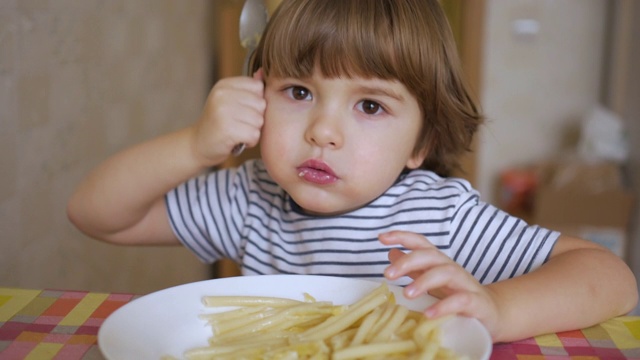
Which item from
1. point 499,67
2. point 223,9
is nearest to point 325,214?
point 223,9

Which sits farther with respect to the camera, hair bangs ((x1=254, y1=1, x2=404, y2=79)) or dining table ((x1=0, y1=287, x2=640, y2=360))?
hair bangs ((x1=254, y1=1, x2=404, y2=79))

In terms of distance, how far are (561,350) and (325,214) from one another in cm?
42

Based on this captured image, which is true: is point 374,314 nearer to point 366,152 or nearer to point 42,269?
point 366,152

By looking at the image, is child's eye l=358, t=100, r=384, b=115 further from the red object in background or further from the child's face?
the red object in background

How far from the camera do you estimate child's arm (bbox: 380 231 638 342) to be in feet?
2.10

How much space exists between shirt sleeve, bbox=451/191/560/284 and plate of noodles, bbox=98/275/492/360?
230mm

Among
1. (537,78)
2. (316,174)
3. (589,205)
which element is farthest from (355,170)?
(537,78)

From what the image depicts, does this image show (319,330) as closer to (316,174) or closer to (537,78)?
(316,174)

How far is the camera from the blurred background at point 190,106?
127cm

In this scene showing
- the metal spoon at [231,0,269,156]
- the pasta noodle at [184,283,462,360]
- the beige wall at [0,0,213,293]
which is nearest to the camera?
the pasta noodle at [184,283,462,360]

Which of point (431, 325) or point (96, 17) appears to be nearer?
point (431, 325)

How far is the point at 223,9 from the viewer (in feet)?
7.41

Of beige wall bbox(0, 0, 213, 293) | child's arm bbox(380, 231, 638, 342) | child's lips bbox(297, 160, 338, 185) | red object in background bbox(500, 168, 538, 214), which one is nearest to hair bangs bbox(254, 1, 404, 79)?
child's lips bbox(297, 160, 338, 185)

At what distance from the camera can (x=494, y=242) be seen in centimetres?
90
